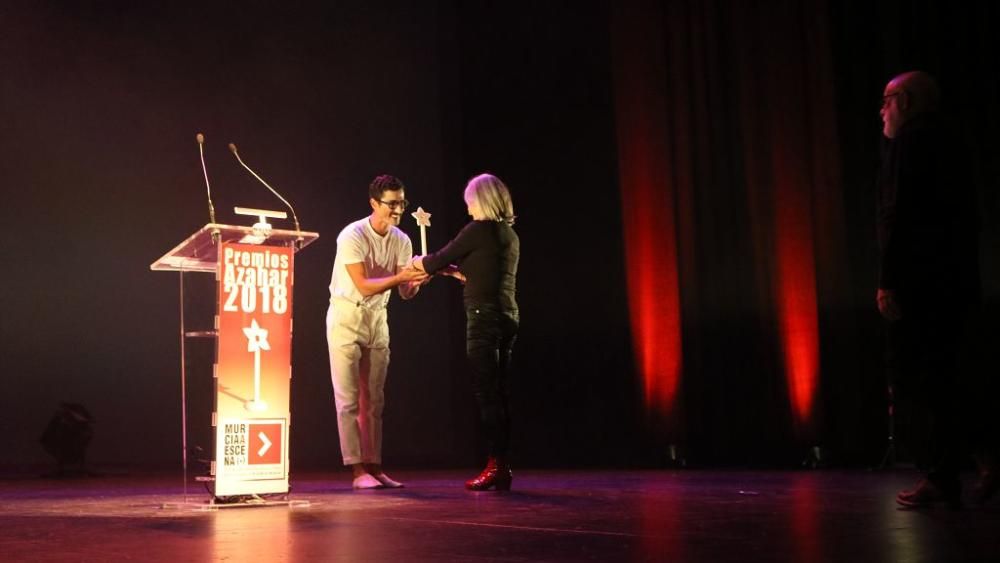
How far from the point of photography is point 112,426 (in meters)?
7.22

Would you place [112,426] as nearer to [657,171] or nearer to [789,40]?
[657,171]

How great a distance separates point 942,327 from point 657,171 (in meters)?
3.50

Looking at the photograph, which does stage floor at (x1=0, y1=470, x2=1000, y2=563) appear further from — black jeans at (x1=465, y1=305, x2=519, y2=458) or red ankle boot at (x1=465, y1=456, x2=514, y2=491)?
black jeans at (x1=465, y1=305, x2=519, y2=458)

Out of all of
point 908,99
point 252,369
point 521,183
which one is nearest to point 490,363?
point 252,369

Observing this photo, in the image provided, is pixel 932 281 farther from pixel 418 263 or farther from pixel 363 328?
pixel 363 328

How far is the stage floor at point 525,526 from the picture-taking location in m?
2.36

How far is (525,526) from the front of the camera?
294 centimetres

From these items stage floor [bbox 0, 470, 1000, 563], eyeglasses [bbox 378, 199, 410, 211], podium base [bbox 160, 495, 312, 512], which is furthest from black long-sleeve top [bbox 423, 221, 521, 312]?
podium base [bbox 160, 495, 312, 512]

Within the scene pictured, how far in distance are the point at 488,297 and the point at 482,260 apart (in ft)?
0.50

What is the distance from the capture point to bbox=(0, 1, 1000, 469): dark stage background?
20.2ft

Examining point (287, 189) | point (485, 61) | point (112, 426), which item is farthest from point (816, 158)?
point (112, 426)

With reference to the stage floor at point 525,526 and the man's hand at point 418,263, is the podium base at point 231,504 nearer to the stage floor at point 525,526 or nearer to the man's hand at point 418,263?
the stage floor at point 525,526

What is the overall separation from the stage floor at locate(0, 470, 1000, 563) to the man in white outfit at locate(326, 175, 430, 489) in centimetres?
26

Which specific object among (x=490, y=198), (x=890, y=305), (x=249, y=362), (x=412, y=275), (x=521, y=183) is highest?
(x=521, y=183)
